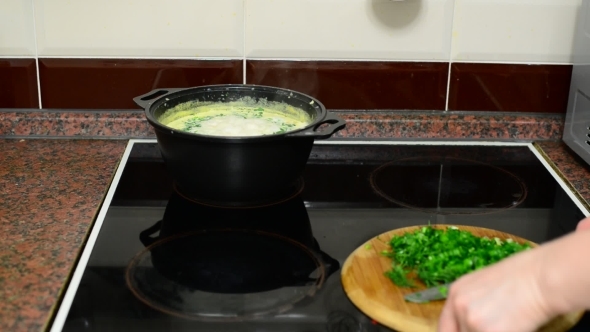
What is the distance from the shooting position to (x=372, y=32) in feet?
4.25

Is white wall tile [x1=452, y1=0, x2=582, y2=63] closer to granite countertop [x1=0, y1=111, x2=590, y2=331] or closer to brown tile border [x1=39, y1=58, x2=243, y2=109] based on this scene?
granite countertop [x1=0, y1=111, x2=590, y2=331]

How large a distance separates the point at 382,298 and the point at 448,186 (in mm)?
390

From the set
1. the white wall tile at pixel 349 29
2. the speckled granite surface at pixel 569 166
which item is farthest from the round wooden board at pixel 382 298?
the white wall tile at pixel 349 29

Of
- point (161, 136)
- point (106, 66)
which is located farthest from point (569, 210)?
point (106, 66)

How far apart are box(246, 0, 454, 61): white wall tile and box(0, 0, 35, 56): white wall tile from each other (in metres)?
0.37

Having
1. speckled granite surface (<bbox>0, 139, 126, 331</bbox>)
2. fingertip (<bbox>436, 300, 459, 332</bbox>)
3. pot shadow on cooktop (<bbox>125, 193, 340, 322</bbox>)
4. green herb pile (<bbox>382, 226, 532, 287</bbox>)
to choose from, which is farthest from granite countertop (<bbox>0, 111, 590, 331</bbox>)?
fingertip (<bbox>436, 300, 459, 332</bbox>)

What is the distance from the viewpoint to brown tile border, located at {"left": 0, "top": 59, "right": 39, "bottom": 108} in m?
1.29

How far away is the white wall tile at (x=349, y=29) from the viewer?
1277mm

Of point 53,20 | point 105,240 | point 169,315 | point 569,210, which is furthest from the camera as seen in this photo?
point 53,20

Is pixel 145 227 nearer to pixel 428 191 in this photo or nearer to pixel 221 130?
pixel 221 130

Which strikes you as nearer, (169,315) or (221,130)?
(169,315)

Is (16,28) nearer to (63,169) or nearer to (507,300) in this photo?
(63,169)

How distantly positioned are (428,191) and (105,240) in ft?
1.63

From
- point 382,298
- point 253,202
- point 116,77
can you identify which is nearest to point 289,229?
point 253,202
